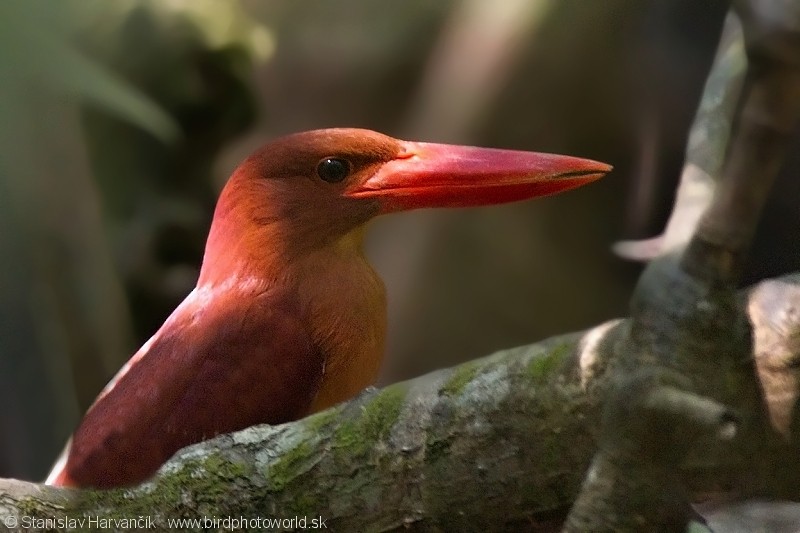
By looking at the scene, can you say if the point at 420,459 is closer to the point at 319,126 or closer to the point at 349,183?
the point at 349,183

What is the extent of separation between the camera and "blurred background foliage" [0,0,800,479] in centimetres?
83

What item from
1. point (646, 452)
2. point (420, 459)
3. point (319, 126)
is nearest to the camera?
point (646, 452)

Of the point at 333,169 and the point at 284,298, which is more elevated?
the point at 333,169

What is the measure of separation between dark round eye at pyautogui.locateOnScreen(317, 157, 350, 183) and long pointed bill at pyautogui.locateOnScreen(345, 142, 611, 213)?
0.07ft

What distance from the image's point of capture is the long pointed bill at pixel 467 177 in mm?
740

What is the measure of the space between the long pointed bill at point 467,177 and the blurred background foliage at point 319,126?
0.09 metres

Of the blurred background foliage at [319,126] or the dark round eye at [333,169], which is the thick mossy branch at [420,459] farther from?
the dark round eye at [333,169]

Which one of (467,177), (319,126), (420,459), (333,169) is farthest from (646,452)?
(319,126)

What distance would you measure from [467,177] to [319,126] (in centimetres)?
36

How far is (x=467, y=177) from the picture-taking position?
76 cm

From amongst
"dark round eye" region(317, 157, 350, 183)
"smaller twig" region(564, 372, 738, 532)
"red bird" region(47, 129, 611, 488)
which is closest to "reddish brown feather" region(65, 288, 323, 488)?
"red bird" region(47, 129, 611, 488)

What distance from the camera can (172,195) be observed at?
1.35 m

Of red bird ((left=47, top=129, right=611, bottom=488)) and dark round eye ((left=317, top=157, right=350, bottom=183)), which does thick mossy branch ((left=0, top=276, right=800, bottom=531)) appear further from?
dark round eye ((left=317, top=157, right=350, bottom=183))

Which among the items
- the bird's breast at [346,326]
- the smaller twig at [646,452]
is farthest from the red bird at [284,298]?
the smaller twig at [646,452]
